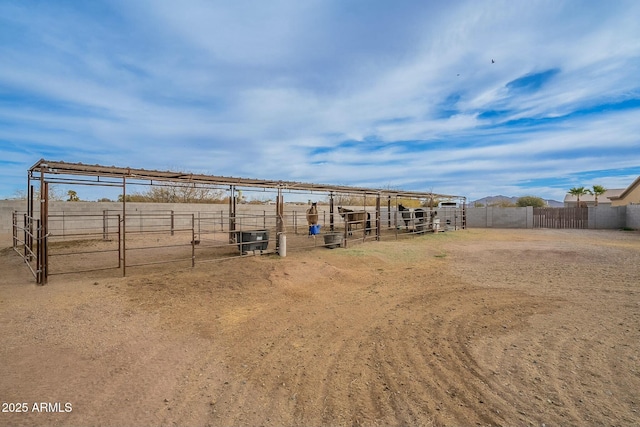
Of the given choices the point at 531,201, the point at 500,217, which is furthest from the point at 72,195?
the point at 531,201

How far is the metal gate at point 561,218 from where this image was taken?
22672 millimetres

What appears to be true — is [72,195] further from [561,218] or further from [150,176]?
[561,218]

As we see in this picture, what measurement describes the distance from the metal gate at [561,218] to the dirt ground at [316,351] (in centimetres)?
2023

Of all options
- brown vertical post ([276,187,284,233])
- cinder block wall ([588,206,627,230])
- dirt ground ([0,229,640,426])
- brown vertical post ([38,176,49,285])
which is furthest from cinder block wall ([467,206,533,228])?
brown vertical post ([38,176,49,285])

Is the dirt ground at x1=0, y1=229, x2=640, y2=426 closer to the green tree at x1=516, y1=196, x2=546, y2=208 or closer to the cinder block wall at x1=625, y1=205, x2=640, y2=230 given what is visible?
the cinder block wall at x1=625, y1=205, x2=640, y2=230

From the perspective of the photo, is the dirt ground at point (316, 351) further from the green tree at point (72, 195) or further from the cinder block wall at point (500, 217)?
the cinder block wall at point (500, 217)

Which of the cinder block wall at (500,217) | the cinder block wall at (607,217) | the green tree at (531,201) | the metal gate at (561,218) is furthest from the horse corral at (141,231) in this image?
the green tree at (531,201)

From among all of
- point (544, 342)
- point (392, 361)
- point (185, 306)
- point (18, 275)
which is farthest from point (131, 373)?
point (18, 275)

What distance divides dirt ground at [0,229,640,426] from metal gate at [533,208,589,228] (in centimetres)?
2023

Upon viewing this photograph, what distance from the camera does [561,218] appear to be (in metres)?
23.3

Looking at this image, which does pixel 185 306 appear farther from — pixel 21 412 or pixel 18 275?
pixel 18 275

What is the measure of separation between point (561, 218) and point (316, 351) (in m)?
27.1

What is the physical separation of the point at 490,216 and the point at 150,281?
2615cm

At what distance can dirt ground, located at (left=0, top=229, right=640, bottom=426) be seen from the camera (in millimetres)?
2422
